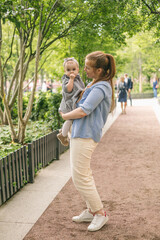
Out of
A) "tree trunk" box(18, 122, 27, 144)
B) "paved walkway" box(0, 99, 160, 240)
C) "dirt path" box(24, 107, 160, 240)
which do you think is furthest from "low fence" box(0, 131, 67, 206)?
"tree trunk" box(18, 122, 27, 144)

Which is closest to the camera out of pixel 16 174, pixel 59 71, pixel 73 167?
pixel 73 167

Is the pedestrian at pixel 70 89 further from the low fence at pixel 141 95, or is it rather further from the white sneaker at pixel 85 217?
the low fence at pixel 141 95

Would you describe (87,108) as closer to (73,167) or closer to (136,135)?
(73,167)

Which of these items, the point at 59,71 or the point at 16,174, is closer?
the point at 16,174

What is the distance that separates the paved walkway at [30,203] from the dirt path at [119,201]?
11cm

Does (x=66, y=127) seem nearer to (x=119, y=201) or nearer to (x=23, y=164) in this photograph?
(x=119, y=201)

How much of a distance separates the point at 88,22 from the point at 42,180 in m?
4.61

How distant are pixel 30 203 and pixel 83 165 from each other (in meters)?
1.49

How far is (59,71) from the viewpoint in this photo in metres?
11.8

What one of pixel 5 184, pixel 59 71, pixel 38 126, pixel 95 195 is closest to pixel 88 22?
pixel 38 126

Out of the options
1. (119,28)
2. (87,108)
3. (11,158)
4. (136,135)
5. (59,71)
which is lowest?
(136,135)

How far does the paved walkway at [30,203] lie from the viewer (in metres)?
3.38

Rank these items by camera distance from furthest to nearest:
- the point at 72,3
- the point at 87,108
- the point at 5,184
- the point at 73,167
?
the point at 72,3 → the point at 5,184 → the point at 73,167 → the point at 87,108

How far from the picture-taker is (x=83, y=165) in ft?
10.1
